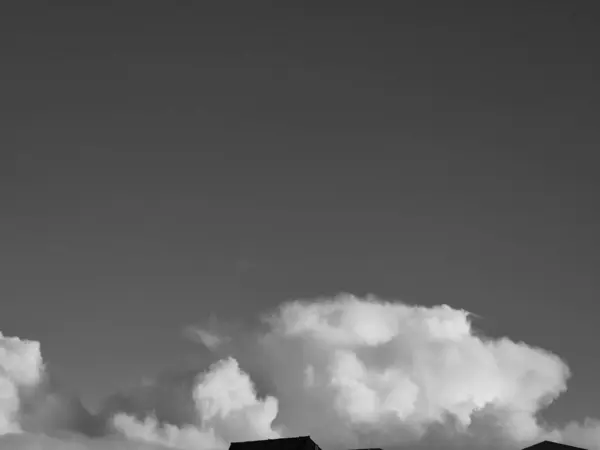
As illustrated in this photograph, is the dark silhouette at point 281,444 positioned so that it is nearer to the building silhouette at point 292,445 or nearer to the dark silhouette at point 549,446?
the building silhouette at point 292,445

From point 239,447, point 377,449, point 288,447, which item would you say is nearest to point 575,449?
point 377,449

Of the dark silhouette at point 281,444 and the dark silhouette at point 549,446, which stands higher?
the dark silhouette at point 281,444

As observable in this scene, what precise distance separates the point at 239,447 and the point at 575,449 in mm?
47440

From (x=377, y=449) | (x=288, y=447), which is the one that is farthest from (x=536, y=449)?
(x=288, y=447)

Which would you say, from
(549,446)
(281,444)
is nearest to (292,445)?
(281,444)

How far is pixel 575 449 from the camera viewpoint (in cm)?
7412

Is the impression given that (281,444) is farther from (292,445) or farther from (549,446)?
(549,446)

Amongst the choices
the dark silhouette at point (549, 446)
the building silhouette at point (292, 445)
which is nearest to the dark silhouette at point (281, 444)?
the building silhouette at point (292, 445)

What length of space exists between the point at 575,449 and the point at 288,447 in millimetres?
40170

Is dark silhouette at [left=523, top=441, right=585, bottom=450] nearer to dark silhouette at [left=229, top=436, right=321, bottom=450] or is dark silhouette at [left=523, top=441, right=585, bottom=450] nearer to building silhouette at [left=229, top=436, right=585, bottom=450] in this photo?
building silhouette at [left=229, top=436, right=585, bottom=450]

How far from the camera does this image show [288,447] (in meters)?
75.2

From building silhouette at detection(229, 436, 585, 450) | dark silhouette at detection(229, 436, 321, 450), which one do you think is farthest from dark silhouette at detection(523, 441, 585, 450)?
dark silhouette at detection(229, 436, 321, 450)

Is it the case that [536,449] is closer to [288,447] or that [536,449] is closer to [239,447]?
[288,447]

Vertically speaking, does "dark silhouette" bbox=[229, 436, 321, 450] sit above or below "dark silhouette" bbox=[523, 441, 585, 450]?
above
